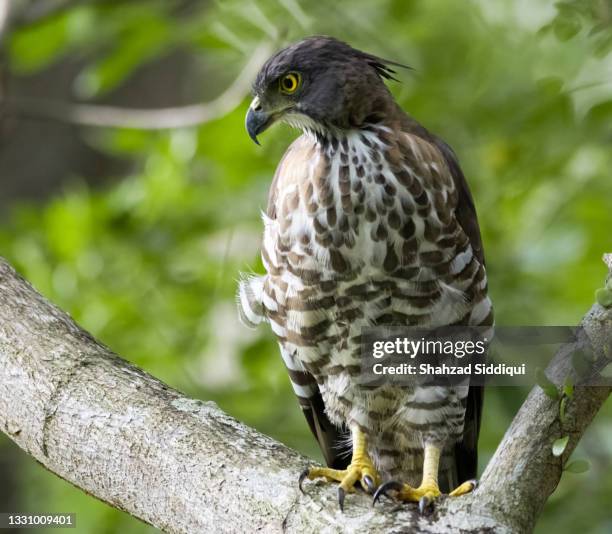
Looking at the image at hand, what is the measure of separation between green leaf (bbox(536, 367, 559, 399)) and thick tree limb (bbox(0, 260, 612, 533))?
0.22 feet

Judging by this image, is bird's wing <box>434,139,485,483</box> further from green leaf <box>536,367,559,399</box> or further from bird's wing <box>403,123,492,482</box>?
green leaf <box>536,367,559,399</box>

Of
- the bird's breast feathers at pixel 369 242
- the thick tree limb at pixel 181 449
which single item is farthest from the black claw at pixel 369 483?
the bird's breast feathers at pixel 369 242

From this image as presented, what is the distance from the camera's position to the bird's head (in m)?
3.26

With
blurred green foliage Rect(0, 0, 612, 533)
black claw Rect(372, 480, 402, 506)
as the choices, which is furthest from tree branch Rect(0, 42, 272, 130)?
black claw Rect(372, 480, 402, 506)

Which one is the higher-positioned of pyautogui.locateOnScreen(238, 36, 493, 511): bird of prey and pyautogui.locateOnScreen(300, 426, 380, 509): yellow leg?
pyautogui.locateOnScreen(238, 36, 493, 511): bird of prey

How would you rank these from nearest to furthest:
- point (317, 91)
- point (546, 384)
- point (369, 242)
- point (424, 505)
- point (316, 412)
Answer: point (546, 384) < point (424, 505) < point (369, 242) < point (317, 91) < point (316, 412)

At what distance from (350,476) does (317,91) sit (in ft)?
4.29

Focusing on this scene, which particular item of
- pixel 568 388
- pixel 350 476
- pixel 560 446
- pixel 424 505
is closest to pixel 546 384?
pixel 568 388

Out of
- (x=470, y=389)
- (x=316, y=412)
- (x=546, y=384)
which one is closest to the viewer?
(x=546, y=384)

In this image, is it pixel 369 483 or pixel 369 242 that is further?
pixel 369 242

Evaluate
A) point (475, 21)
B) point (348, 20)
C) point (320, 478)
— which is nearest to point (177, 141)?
point (348, 20)

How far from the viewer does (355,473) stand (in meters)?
2.99

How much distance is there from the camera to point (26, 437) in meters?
2.75

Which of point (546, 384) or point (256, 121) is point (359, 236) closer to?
point (256, 121)
